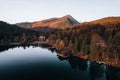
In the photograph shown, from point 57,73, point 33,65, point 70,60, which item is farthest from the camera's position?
point 70,60

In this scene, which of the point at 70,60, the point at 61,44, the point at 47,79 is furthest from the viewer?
the point at 61,44

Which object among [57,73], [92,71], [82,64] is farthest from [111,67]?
[57,73]

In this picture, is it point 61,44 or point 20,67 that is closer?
point 20,67

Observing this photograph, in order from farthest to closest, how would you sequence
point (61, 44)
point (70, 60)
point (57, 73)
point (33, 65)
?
point (61, 44) < point (70, 60) < point (33, 65) < point (57, 73)

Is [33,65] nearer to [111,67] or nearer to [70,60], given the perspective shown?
[70,60]

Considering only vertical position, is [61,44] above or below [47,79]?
above

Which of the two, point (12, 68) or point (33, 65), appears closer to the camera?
point (12, 68)

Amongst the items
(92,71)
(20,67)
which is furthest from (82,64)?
(20,67)

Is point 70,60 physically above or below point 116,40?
below

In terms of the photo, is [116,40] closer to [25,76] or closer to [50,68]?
[50,68]
